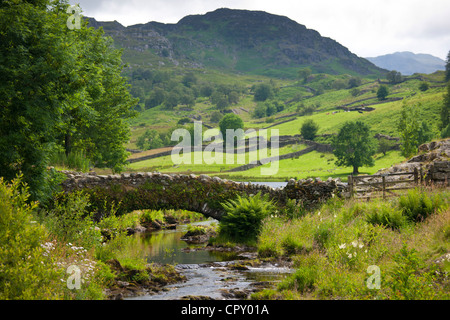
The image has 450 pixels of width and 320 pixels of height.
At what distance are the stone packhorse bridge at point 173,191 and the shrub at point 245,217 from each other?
872 mm

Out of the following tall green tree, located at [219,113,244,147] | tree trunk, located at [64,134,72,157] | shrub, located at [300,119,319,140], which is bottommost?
tree trunk, located at [64,134,72,157]

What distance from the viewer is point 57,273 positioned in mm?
8820

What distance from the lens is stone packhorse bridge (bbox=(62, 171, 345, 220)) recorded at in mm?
19453

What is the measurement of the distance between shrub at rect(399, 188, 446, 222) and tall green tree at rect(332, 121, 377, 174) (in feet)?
204

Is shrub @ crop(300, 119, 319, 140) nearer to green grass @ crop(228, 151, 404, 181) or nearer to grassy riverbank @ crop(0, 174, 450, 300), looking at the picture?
green grass @ crop(228, 151, 404, 181)

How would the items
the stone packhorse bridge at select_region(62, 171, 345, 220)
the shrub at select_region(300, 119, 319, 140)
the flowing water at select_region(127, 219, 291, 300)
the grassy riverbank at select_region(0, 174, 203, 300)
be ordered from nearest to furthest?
the grassy riverbank at select_region(0, 174, 203, 300)
the flowing water at select_region(127, 219, 291, 300)
the stone packhorse bridge at select_region(62, 171, 345, 220)
the shrub at select_region(300, 119, 319, 140)

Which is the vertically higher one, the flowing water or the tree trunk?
the tree trunk

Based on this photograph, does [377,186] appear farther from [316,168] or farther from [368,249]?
[316,168]

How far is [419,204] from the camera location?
15461 millimetres

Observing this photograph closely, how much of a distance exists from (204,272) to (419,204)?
7.95 meters

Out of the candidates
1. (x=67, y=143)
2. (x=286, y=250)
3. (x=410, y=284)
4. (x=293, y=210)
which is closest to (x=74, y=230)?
(x=286, y=250)

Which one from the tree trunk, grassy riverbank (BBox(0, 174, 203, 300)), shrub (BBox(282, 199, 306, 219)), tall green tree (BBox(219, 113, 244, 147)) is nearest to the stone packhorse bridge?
shrub (BBox(282, 199, 306, 219))

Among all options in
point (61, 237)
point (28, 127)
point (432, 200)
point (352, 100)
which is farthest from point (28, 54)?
point (352, 100)
